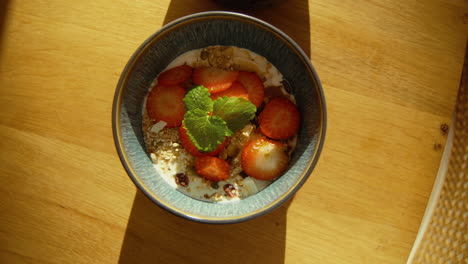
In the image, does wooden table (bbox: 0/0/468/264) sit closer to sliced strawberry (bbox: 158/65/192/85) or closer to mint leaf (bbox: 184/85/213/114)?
sliced strawberry (bbox: 158/65/192/85)

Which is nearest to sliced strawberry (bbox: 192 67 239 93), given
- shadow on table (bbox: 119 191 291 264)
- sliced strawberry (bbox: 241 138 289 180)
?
sliced strawberry (bbox: 241 138 289 180)

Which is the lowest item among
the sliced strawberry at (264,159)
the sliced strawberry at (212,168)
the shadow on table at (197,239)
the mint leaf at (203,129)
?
the shadow on table at (197,239)

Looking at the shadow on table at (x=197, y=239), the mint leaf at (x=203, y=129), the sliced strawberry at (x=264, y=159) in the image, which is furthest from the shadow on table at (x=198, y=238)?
the mint leaf at (x=203, y=129)

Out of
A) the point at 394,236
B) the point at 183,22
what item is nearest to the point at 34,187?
the point at 183,22

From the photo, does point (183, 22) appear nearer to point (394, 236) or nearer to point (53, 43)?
point (53, 43)

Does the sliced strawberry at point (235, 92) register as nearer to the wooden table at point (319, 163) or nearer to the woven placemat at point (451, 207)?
the wooden table at point (319, 163)

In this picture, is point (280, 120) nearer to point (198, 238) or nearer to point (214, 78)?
point (214, 78)
